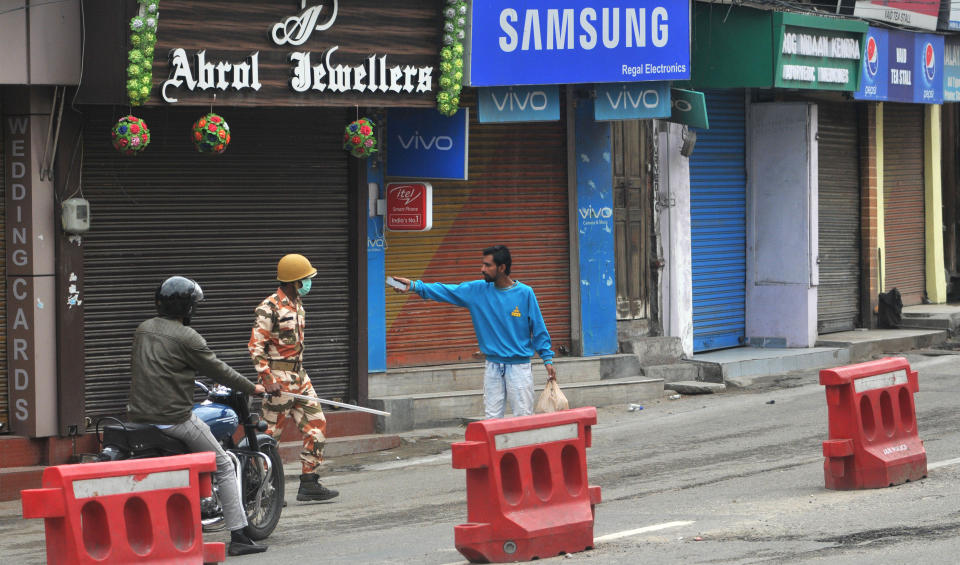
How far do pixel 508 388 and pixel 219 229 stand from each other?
3779 millimetres

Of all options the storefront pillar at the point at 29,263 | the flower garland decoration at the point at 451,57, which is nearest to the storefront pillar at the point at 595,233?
the flower garland decoration at the point at 451,57

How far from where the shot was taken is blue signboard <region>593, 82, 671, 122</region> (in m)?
15.4

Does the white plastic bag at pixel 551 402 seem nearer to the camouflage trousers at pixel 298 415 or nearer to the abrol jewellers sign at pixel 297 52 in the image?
the camouflage trousers at pixel 298 415

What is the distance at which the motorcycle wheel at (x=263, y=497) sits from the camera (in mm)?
8914

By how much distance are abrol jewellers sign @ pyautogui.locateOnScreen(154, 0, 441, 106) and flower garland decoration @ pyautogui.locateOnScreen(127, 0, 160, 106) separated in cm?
23

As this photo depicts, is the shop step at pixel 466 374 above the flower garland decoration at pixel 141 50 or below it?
below

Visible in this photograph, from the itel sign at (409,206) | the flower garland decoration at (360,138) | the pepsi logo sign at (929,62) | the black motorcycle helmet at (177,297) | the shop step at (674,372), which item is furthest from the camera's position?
the pepsi logo sign at (929,62)

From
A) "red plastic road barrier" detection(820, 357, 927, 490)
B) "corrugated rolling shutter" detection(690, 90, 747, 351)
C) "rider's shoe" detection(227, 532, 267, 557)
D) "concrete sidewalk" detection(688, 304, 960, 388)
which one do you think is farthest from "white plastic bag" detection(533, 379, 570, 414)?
"corrugated rolling shutter" detection(690, 90, 747, 351)

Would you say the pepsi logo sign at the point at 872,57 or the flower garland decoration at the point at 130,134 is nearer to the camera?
the flower garland decoration at the point at 130,134

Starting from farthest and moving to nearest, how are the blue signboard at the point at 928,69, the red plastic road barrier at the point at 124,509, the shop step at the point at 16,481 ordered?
the blue signboard at the point at 928,69 → the shop step at the point at 16,481 → the red plastic road barrier at the point at 124,509

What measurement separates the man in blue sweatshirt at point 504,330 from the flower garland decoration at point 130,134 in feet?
8.61

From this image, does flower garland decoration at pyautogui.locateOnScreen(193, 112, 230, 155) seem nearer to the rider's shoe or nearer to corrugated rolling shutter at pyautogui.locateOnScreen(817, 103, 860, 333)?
the rider's shoe

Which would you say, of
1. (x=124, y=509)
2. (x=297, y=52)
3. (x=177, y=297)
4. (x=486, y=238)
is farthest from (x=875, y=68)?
(x=124, y=509)

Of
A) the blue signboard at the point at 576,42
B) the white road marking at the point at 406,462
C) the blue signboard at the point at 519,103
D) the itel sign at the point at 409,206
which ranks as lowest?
the white road marking at the point at 406,462
